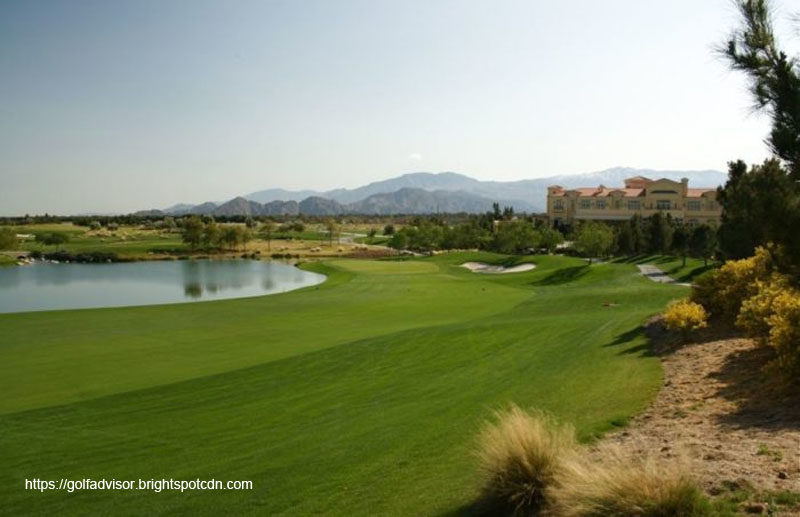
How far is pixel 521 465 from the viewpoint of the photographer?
700 centimetres

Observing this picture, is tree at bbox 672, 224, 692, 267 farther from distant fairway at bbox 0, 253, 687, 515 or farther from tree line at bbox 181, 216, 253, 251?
tree line at bbox 181, 216, 253, 251

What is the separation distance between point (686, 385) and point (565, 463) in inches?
274

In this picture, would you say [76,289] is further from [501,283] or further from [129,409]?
[129,409]

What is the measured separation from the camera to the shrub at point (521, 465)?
6.77m

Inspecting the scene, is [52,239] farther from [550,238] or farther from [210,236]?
[550,238]

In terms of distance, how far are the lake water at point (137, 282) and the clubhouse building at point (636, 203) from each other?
56618mm

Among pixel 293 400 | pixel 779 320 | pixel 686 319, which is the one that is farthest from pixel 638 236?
pixel 293 400

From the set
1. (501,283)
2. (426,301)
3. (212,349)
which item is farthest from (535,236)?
(212,349)

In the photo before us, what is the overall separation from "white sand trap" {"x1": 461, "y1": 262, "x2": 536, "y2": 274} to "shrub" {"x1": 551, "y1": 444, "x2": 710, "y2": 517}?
5660 centimetres

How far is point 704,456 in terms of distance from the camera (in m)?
7.34

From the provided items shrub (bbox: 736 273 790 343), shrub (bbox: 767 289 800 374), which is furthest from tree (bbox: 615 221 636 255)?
shrub (bbox: 767 289 800 374)

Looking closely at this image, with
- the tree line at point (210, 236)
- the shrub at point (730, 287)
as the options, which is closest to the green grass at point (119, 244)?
the tree line at point (210, 236)

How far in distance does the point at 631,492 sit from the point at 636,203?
353 feet

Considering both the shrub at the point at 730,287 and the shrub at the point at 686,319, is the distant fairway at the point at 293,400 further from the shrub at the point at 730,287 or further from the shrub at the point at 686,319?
the shrub at the point at 730,287
